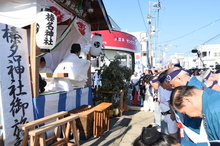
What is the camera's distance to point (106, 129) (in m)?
5.21

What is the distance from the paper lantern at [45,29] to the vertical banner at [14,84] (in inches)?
12.9

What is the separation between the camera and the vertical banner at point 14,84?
306cm

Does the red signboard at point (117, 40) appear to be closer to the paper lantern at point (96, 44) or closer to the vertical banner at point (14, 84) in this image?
the paper lantern at point (96, 44)

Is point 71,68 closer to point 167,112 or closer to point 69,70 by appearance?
point 69,70

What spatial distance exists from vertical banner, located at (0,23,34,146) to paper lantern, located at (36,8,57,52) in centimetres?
33

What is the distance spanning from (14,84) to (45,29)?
130 cm

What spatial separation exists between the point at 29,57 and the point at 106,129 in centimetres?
306

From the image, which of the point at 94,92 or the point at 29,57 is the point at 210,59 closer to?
the point at 94,92

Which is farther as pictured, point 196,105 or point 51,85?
point 51,85

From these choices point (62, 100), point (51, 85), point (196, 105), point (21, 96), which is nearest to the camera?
point (196, 105)

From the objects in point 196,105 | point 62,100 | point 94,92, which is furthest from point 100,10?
point 196,105

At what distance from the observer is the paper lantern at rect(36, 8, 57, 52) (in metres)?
3.56

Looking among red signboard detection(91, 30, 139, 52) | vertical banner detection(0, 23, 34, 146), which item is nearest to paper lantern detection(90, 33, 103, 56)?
vertical banner detection(0, 23, 34, 146)

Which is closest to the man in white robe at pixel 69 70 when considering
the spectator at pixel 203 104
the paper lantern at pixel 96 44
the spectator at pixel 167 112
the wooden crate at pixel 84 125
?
the wooden crate at pixel 84 125
